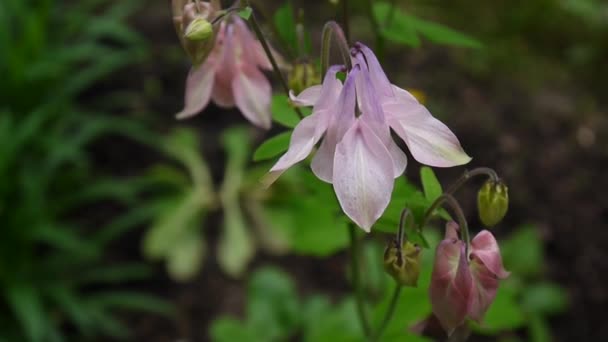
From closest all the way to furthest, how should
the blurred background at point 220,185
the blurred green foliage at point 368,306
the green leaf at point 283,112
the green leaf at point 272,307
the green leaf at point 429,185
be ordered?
1. the green leaf at point 429,185
2. the green leaf at point 283,112
3. the blurred green foliage at point 368,306
4. the green leaf at point 272,307
5. the blurred background at point 220,185

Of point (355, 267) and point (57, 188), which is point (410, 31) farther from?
point (57, 188)

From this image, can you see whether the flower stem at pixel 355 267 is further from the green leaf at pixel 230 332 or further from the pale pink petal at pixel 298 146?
the green leaf at pixel 230 332

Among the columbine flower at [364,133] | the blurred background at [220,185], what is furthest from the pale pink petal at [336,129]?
the blurred background at [220,185]

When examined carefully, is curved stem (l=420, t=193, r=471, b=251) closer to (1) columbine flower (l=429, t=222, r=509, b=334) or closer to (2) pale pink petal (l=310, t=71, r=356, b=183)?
(1) columbine flower (l=429, t=222, r=509, b=334)

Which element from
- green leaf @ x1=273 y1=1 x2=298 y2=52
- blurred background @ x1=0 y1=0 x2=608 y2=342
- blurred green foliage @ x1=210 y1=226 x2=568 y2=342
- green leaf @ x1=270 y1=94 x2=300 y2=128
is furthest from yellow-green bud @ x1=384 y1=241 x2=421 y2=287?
blurred background @ x1=0 y1=0 x2=608 y2=342

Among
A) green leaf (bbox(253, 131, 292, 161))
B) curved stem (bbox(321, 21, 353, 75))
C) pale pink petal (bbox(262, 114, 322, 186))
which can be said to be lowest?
green leaf (bbox(253, 131, 292, 161))

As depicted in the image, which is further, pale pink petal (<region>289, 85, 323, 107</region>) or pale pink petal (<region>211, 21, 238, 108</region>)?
pale pink petal (<region>211, 21, 238, 108</region>)

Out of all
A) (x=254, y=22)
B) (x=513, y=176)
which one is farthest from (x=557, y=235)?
(x=254, y=22)
